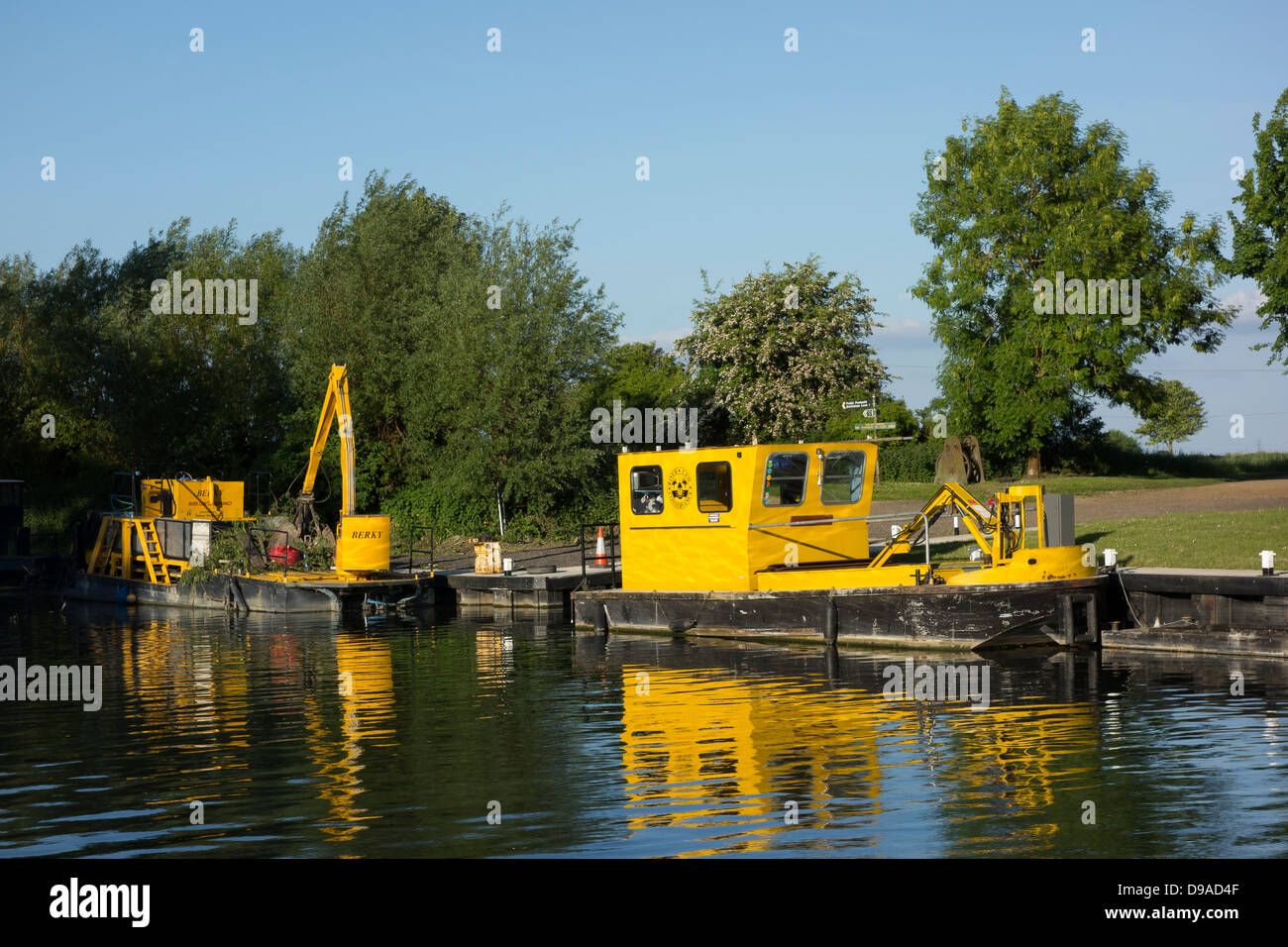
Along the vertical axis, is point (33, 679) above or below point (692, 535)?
below

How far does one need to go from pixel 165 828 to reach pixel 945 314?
4515 cm

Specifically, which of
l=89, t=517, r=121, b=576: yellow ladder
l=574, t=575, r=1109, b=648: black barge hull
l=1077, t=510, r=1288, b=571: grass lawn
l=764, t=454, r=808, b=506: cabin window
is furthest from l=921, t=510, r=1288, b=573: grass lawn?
l=89, t=517, r=121, b=576: yellow ladder

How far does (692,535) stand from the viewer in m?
24.0

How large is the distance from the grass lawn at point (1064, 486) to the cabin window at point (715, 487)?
19.1 m

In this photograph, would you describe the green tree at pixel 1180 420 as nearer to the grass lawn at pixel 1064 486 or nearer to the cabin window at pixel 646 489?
the grass lawn at pixel 1064 486

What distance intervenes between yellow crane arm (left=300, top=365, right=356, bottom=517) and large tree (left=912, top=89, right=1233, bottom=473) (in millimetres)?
25368

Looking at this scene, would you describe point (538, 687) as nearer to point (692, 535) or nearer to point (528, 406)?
point (692, 535)

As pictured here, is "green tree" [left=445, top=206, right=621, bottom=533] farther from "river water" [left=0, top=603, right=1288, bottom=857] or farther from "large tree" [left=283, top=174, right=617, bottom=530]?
"river water" [left=0, top=603, right=1288, bottom=857]

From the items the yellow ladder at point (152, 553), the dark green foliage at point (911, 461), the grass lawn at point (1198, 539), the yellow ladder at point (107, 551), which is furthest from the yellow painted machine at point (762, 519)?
the dark green foliage at point (911, 461)

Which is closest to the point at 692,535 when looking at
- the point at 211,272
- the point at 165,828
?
the point at 165,828

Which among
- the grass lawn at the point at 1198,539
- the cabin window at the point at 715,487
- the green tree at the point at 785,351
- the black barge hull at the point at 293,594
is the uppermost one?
the green tree at the point at 785,351

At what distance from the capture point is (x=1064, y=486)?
144 feet

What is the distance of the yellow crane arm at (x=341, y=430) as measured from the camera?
106ft

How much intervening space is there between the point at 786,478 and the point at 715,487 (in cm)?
129
